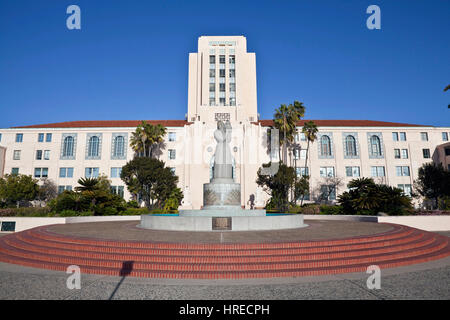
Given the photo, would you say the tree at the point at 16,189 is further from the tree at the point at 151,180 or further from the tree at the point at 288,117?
the tree at the point at 288,117

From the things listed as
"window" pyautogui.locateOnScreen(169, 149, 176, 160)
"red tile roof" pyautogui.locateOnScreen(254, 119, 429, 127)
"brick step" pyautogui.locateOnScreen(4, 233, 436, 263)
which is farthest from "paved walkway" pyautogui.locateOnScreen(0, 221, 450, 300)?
"red tile roof" pyautogui.locateOnScreen(254, 119, 429, 127)

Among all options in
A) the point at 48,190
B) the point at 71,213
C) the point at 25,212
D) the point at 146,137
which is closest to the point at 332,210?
the point at 71,213

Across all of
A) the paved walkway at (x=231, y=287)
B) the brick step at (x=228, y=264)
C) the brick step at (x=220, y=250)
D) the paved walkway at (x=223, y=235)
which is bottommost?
the paved walkway at (x=231, y=287)

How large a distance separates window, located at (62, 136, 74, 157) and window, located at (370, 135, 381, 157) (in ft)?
169

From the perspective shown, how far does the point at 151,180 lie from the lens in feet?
115

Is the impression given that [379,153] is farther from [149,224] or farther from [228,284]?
[228,284]

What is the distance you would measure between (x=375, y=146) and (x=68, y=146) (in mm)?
52822

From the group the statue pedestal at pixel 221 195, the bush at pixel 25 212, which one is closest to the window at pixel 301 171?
the statue pedestal at pixel 221 195

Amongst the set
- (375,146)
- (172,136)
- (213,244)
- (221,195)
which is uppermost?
(172,136)

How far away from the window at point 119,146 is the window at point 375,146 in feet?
139

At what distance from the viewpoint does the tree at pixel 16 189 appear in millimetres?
34812

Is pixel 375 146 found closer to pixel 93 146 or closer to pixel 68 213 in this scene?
pixel 68 213

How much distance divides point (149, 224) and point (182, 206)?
23773 millimetres

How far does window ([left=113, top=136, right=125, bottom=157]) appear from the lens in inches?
1801
